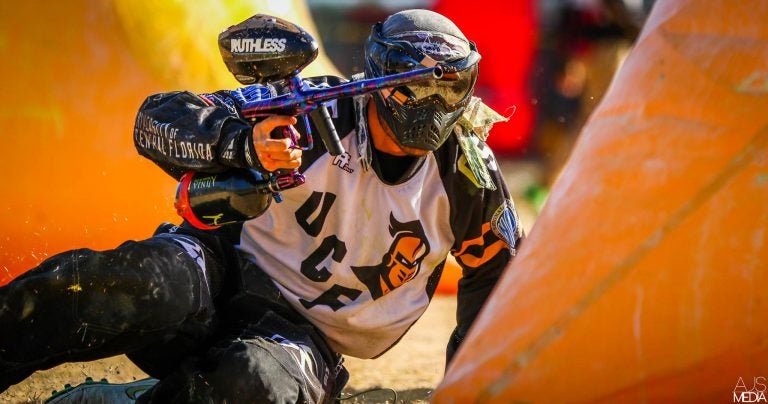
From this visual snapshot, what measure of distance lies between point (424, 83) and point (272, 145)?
2.10 ft

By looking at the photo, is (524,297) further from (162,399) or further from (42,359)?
(42,359)

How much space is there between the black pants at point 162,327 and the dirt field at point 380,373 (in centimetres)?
98

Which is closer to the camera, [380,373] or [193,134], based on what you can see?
[193,134]

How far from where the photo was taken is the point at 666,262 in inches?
106

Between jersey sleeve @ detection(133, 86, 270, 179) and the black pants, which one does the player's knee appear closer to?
the black pants

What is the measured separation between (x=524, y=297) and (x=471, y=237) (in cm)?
61

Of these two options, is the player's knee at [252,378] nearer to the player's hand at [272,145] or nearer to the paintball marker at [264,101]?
the paintball marker at [264,101]

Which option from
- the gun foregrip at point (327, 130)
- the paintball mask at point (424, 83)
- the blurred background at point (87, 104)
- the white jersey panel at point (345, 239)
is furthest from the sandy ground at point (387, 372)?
the gun foregrip at point (327, 130)

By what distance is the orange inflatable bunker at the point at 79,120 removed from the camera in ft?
15.0

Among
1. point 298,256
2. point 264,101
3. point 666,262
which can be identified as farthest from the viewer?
point 298,256

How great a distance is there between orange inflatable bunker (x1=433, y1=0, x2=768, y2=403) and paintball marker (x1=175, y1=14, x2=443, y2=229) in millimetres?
606

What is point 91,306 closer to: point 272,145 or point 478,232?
point 272,145

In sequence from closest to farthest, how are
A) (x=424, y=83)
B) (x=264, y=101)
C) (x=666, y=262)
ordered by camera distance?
(x=666, y=262)
(x=264, y=101)
(x=424, y=83)

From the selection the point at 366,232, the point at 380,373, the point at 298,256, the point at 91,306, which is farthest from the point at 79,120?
the point at 91,306
